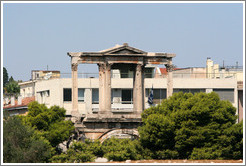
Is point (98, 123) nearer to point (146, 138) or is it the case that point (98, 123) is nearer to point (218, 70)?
point (146, 138)

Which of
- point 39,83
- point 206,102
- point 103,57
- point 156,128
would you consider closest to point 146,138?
point 156,128

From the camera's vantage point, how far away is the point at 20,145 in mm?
55281

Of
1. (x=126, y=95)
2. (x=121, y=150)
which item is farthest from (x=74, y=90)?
(x=126, y=95)

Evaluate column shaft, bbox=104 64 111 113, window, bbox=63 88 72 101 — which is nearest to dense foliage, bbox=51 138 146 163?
column shaft, bbox=104 64 111 113

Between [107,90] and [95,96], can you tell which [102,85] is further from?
[95,96]

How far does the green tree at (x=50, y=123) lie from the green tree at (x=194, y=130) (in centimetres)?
733

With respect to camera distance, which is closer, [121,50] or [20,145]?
[20,145]

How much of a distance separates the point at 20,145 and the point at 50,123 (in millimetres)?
14265

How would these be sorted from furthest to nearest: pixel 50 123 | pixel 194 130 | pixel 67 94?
pixel 67 94 → pixel 50 123 → pixel 194 130

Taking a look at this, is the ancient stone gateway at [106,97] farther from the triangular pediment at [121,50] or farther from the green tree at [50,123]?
the green tree at [50,123]

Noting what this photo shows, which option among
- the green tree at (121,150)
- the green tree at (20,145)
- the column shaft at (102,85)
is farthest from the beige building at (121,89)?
the green tree at (20,145)

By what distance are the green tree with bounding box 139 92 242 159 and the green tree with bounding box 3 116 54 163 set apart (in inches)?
370

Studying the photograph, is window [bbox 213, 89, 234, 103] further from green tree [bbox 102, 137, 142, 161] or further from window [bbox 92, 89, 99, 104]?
green tree [bbox 102, 137, 142, 161]

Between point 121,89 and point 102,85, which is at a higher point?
point 121,89
